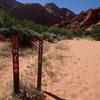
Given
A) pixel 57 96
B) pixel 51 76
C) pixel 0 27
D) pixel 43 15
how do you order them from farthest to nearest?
1. pixel 43 15
2. pixel 0 27
3. pixel 51 76
4. pixel 57 96

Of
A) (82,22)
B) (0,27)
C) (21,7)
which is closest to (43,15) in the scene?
(21,7)

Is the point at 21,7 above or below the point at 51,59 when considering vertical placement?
above

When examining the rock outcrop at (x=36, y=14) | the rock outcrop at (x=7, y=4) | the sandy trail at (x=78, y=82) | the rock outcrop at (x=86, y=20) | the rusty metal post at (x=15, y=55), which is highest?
the rock outcrop at (x=7, y=4)

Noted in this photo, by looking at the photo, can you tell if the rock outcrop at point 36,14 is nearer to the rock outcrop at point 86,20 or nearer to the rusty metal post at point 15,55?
the rock outcrop at point 86,20

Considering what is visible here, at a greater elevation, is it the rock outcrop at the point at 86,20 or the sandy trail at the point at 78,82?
the rock outcrop at the point at 86,20

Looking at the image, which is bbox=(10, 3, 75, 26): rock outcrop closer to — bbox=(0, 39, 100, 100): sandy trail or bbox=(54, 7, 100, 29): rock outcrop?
bbox=(54, 7, 100, 29): rock outcrop

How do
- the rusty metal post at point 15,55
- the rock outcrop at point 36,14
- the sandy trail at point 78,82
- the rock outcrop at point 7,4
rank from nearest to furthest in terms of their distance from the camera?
the rusty metal post at point 15,55
the sandy trail at point 78,82
the rock outcrop at point 36,14
the rock outcrop at point 7,4

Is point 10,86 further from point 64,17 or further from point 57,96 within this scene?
point 64,17

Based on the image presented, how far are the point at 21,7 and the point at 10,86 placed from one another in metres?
65.1

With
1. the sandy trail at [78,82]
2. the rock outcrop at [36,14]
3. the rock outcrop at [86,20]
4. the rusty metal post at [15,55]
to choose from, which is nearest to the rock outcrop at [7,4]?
the rock outcrop at [36,14]

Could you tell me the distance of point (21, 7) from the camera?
67625mm

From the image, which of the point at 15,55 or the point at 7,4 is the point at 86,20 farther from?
the point at 15,55

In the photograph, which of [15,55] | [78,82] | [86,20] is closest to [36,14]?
[86,20]

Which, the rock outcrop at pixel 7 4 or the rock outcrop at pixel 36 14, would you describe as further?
the rock outcrop at pixel 7 4
